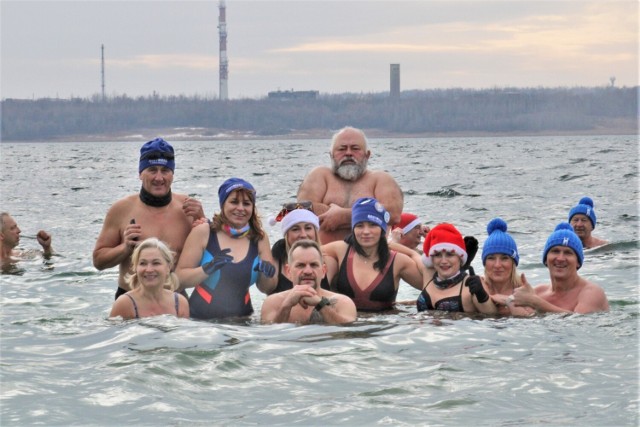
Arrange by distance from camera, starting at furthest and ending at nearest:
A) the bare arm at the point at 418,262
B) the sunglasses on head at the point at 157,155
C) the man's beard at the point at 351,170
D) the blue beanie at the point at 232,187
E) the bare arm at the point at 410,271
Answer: the man's beard at the point at 351,170
the bare arm at the point at 410,271
the bare arm at the point at 418,262
the sunglasses on head at the point at 157,155
the blue beanie at the point at 232,187

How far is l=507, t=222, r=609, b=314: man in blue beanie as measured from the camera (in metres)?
10.2

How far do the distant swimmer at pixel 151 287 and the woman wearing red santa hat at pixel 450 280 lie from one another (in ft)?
8.11

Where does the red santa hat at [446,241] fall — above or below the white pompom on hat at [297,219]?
below

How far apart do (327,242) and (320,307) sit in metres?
2.40

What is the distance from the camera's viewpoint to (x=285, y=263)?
10.3 metres

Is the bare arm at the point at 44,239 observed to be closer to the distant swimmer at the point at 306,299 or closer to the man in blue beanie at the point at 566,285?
the distant swimmer at the point at 306,299

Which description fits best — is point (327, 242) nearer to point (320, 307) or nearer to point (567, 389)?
point (320, 307)

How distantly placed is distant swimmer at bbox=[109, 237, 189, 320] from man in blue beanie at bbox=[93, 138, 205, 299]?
1.56 feet

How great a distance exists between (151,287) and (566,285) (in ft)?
13.7

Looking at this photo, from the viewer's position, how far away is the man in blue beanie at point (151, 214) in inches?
401

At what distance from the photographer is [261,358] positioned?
858 centimetres

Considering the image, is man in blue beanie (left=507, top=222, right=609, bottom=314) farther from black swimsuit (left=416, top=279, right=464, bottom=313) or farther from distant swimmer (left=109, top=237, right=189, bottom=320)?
distant swimmer (left=109, top=237, right=189, bottom=320)

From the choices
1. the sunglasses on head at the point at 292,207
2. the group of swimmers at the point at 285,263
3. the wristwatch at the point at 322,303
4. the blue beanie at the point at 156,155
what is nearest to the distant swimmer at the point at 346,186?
the sunglasses on head at the point at 292,207

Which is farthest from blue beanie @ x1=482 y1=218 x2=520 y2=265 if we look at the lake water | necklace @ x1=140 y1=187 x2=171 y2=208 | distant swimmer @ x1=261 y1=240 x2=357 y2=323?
necklace @ x1=140 y1=187 x2=171 y2=208
